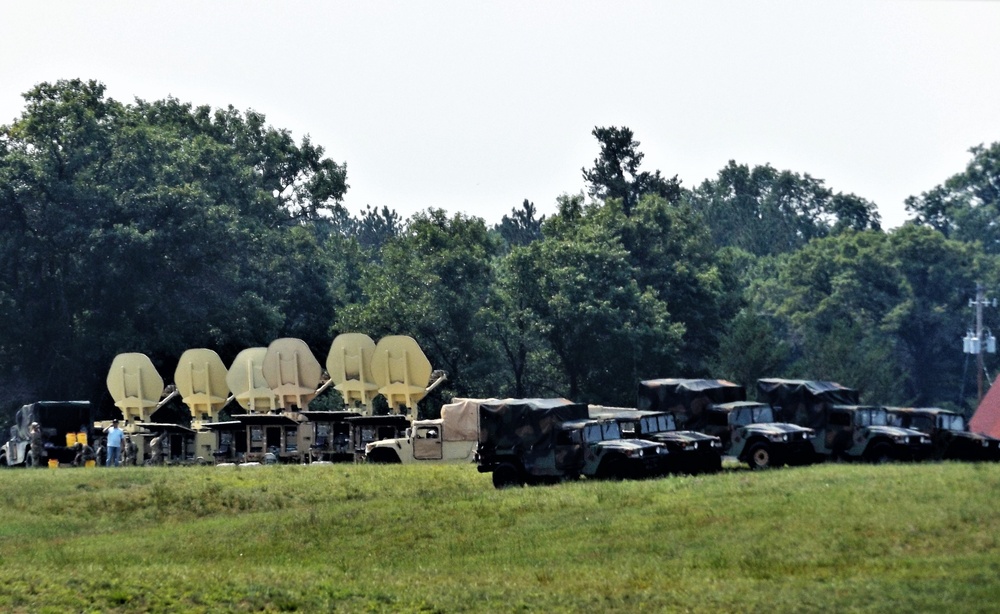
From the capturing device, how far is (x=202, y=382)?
6081 cm

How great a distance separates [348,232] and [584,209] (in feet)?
315

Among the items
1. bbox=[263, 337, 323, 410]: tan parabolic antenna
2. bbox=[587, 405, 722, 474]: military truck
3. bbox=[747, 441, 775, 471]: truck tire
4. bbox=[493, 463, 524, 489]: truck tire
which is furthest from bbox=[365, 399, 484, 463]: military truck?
bbox=[747, 441, 775, 471]: truck tire

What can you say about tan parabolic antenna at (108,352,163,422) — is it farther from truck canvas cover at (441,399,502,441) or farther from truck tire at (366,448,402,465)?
truck canvas cover at (441,399,502,441)

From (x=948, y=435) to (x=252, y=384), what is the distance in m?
27.5

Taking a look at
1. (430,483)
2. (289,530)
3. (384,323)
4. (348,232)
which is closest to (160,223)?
(384,323)

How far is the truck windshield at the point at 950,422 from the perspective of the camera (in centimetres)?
4228

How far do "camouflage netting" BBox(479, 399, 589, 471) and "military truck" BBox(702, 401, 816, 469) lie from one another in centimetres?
479

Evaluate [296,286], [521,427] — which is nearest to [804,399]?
[521,427]

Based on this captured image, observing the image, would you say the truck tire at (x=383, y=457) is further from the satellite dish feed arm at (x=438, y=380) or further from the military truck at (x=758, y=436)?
the military truck at (x=758, y=436)

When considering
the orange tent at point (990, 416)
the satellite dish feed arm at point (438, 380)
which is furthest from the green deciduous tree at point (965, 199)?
the satellite dish feed arm at point (438, 380)

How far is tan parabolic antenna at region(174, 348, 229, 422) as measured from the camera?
60812 millimetres

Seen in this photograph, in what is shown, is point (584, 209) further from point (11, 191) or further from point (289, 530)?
point (289, 530)

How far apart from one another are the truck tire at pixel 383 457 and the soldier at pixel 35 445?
13282mm

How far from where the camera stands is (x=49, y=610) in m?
21.9
